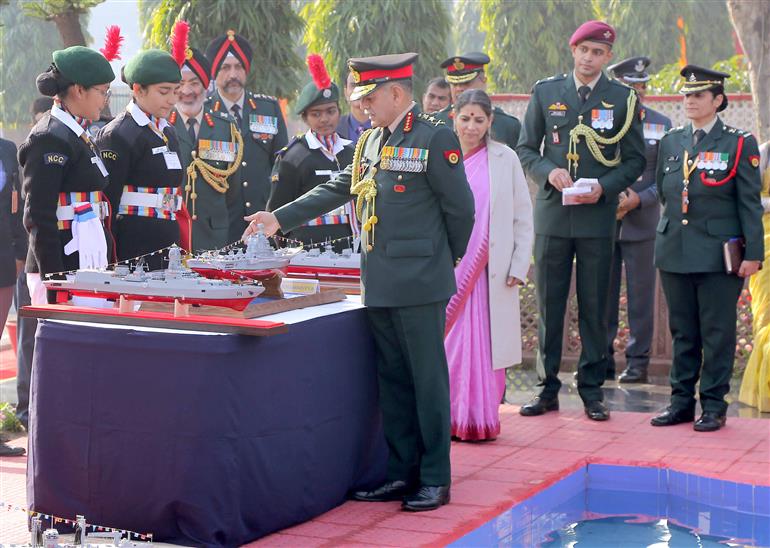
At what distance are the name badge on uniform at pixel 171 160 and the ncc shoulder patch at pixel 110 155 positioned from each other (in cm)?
25

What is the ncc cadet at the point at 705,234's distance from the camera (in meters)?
6.73

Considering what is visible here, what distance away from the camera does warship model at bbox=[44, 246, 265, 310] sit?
15.1 ft

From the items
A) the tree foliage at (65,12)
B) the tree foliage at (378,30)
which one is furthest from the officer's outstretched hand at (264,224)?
the tree foliage at (378,30)

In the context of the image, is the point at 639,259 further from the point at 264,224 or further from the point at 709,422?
the point at 264,224

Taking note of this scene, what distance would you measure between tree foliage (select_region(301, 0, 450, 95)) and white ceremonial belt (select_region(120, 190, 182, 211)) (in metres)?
16.7

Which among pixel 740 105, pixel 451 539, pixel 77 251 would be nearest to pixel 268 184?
pixel 77 251

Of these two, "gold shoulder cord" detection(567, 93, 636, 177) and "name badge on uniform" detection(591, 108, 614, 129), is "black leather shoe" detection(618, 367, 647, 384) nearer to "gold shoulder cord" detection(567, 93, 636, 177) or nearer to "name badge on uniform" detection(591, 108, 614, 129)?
"gold shoulder cord" detection(567, 93, 636, 177)

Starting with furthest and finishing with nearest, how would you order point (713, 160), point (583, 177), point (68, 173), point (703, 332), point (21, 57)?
point (21, 57) → point (583, 177) → point (703, 332) → point (713, 160) → point (68, 173)

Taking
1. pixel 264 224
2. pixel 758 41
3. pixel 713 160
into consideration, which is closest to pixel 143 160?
pixel 264 224

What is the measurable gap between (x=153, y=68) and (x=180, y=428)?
2.09 meters

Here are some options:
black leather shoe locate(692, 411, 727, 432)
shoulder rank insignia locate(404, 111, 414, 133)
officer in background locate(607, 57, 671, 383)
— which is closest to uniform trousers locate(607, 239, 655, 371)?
officer in background locate(607, 57, 671, 383)

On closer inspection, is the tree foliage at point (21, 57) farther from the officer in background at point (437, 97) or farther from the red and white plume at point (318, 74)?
the red and white plume at point (318, 74)

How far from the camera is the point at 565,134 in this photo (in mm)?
7074

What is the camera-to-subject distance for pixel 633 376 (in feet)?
28.1
